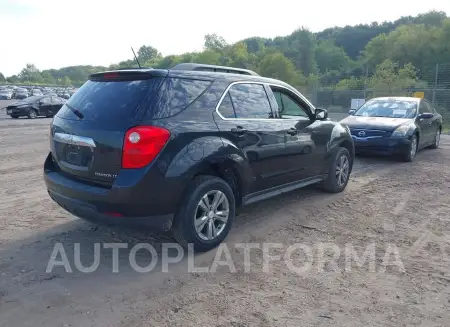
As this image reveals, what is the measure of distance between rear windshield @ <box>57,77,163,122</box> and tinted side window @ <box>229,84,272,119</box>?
980 millimetres

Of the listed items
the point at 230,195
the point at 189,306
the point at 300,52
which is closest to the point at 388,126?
the point at 230,195

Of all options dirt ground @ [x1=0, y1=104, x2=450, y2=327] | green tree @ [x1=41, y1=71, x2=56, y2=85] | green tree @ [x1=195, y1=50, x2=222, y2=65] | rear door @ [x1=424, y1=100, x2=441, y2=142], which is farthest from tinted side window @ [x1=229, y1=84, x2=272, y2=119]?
green tree @ [x1=41, y1=71, x2=56, y2=85]

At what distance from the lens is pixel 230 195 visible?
411cm

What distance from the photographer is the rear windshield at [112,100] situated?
357 cm

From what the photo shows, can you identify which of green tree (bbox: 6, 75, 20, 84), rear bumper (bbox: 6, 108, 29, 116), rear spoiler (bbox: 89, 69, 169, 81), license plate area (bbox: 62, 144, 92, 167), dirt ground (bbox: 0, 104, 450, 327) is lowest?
dirt ground (bbox: 0, 104, 450, 327)

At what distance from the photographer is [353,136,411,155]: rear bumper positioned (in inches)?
348

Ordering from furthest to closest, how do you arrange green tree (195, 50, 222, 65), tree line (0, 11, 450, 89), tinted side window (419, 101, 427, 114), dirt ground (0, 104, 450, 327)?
green tree (195, 50, 222, 65) → tree line (0, 11, 450, 89) → tinted side window (419, 101, 427, 114) → dirt ground (0, 104, 450, 327)

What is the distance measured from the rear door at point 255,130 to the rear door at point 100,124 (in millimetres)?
838

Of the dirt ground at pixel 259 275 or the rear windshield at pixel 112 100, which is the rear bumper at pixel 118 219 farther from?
the rear windshield at pixel 112 100

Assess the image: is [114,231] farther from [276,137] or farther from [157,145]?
[276,137]

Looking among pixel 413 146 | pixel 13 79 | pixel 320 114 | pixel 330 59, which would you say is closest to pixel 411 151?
pixel 413 146

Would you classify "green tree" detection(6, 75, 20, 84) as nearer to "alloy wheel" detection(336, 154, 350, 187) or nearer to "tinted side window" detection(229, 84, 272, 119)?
"alloy wheel" detection(336, 154, 350, 187)

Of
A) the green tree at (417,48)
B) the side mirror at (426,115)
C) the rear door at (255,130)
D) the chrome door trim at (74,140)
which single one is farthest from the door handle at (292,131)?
the green tree at (417,48)

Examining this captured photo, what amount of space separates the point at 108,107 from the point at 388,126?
726cm
